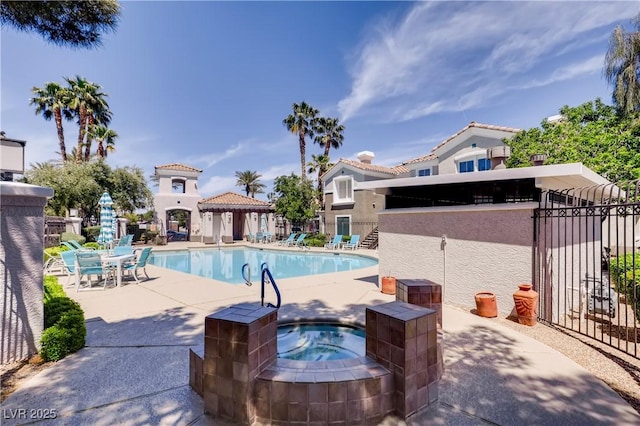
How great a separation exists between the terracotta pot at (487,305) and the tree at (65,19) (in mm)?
9015

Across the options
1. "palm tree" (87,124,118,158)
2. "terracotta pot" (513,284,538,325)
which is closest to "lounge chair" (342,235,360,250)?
"terracotta pot" (513,284,538,325)

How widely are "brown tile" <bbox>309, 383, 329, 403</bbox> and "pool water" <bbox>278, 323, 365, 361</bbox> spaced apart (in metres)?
1.82

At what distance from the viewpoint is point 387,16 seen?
43.8 ft

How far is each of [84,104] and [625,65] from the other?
3966 cm

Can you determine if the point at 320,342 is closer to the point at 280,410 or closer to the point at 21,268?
the point at 280,410

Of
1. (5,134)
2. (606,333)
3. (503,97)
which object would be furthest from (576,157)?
(5,134)

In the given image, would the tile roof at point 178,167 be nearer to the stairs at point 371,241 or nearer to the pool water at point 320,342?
the stairs at point 371,241

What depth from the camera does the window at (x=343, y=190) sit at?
27.6m

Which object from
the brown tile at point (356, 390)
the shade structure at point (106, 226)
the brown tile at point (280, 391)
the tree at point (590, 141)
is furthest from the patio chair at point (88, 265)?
the tree at point (590, 141)

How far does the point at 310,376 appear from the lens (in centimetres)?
326

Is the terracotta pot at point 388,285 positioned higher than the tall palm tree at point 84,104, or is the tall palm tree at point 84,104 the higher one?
the tall palm tree at point 84,104

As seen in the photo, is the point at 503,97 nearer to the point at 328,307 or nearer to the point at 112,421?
the point at 328,307

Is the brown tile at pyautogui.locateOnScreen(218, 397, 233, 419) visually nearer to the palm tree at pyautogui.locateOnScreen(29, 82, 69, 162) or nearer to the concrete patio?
the concrete patio

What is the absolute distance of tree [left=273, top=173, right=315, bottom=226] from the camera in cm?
2821
